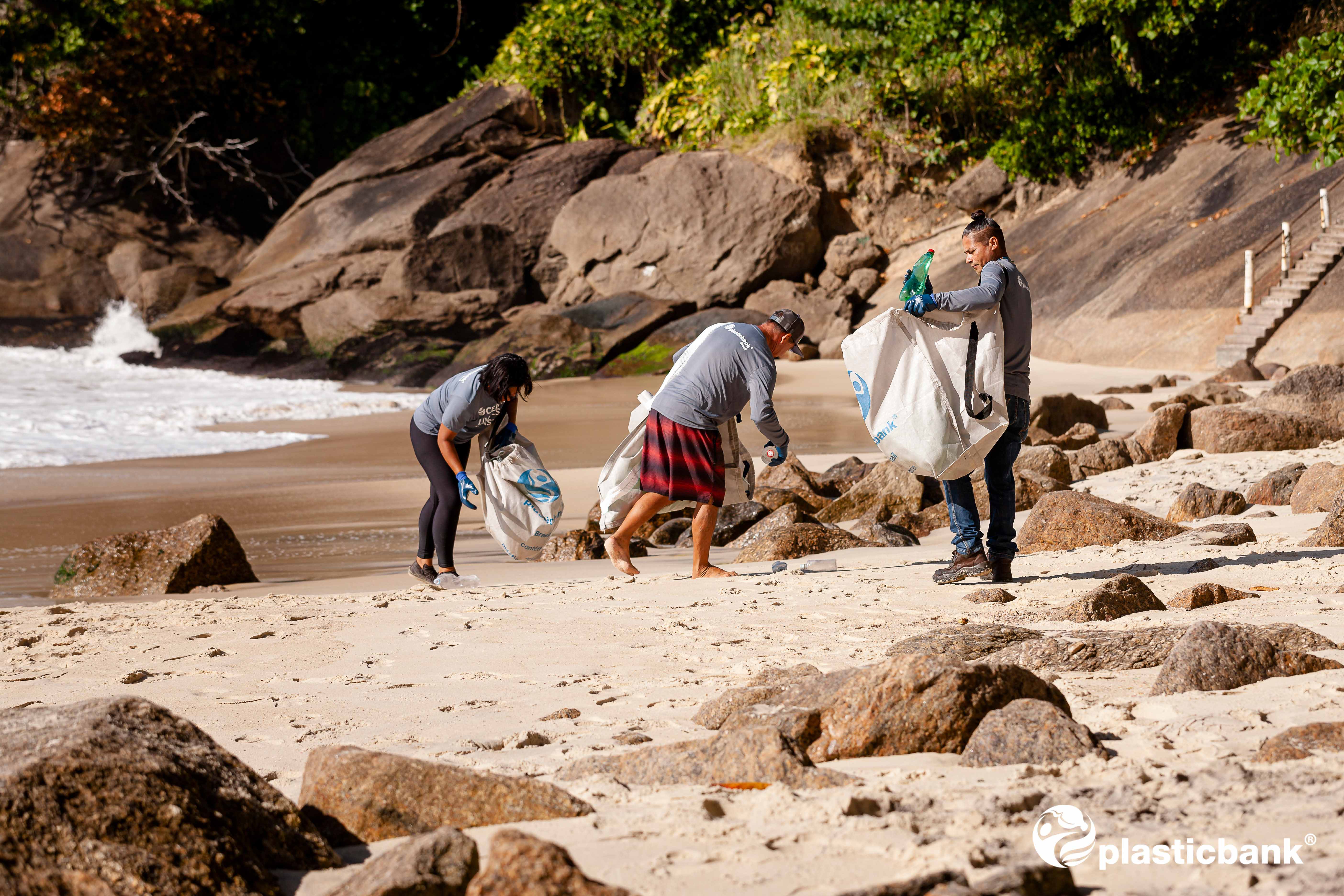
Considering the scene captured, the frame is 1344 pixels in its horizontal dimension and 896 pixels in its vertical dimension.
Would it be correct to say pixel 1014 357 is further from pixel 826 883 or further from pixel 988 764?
pixel 826 883

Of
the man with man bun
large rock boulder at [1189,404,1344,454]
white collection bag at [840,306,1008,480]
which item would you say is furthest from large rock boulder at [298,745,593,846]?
large rock boulder at [1189,404,1344,454]

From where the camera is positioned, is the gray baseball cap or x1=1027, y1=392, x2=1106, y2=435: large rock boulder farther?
x1=1027, y1=392, x2=1106, y2=435: large rock boulder

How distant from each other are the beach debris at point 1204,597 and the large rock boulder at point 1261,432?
14.3ft

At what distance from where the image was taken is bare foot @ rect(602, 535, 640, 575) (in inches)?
233

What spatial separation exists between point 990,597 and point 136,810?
11.1 feet

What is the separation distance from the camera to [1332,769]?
2.23m

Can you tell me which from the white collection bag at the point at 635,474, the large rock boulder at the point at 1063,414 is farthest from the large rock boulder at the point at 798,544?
the large rock boulder at the point at 1063,414

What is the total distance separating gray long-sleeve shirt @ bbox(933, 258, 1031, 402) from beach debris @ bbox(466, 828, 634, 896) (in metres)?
3.37

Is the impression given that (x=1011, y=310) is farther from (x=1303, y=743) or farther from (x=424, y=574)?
(x=424, y=574)

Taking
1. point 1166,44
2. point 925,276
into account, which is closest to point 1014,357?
point 925,276

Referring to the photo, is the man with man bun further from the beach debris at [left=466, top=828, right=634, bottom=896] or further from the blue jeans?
the beach debris at [left=466, top=828, right=634, bottom=896]

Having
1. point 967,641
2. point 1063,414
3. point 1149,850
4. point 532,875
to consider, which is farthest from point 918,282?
point 1063,414

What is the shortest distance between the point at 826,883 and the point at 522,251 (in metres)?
21.9

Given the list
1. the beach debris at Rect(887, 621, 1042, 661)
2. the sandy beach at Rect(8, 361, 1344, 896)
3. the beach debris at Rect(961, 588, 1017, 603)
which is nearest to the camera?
the sandy beach at Rect(8, 361, 1344, 896)
